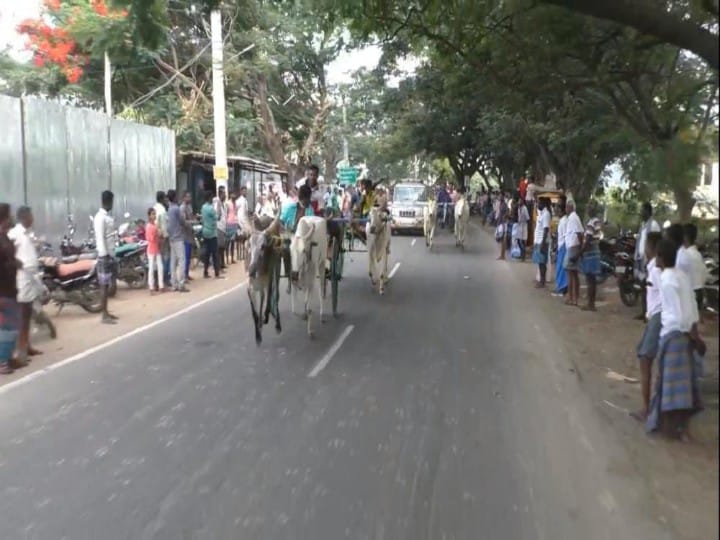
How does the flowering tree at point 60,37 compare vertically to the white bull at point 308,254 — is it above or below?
above

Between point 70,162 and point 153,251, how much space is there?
324cm

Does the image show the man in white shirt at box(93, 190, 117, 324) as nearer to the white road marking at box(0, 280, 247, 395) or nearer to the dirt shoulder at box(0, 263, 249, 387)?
the dirt shoulder at box(0, 263, 249, 387)

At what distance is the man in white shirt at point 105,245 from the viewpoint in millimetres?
11633

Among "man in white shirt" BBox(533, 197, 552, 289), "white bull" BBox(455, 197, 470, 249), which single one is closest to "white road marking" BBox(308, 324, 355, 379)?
"man in white shirt" BBox(533, 197, 552, 289)

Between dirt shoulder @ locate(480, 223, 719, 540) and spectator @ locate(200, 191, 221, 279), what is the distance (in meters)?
6.86

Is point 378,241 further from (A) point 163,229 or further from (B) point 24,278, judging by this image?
(B) point 24,278

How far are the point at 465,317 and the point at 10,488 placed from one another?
822 centimetres

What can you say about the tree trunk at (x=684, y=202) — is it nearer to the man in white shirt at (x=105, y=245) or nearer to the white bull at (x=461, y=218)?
the man in white shirt at (x=105, y=245)

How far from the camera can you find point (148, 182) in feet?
65.5

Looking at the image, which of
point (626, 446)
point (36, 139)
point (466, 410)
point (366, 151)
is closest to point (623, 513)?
point (626, 446)

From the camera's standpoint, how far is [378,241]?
1463 centimetres

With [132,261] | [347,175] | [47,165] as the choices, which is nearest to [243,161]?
[347,175]

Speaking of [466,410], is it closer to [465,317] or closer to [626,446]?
[626,446]

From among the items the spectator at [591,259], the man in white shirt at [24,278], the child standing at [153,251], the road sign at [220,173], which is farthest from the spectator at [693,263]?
the road sign at [220,173]
